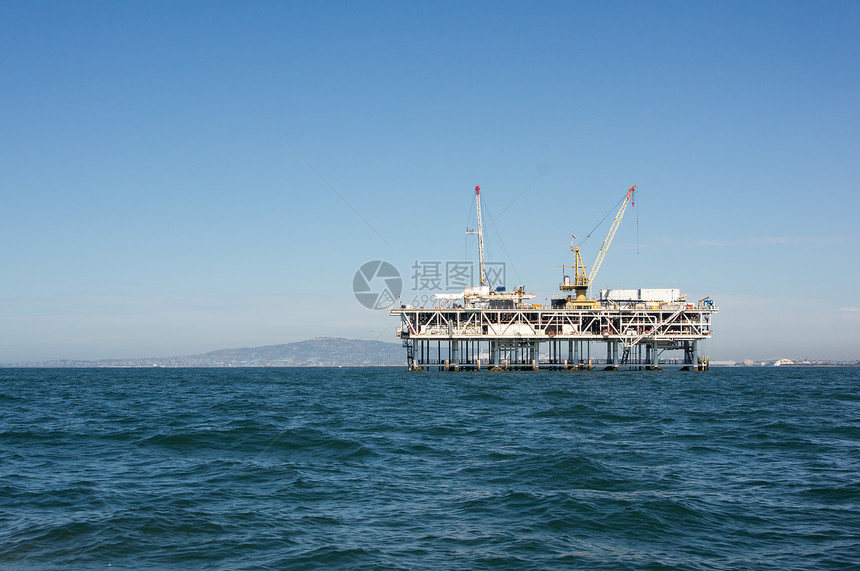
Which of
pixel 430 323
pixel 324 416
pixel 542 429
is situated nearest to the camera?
pixel 542 429

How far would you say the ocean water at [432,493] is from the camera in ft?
49.1

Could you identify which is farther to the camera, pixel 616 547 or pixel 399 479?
pixel 399 479

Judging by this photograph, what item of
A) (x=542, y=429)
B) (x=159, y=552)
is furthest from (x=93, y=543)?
(x=542, y=429)

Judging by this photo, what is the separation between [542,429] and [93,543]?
23.0 m

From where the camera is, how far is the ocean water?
1498 centimetres

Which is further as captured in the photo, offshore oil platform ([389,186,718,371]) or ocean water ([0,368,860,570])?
offshore oil platform ([389,186,718,371])

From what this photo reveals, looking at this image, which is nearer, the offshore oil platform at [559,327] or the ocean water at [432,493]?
the ocean water at [432,493]

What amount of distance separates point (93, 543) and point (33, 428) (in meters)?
24.6

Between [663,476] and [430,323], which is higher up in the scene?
[430,323]

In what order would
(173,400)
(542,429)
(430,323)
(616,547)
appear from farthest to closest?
(430,323)
(173,400)
(542,429)
(616,547)

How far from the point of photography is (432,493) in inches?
797

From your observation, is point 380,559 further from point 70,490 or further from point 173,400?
point 173,400

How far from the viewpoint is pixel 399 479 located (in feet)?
73.0

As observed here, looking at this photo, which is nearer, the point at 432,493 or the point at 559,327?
the point at 432,493
